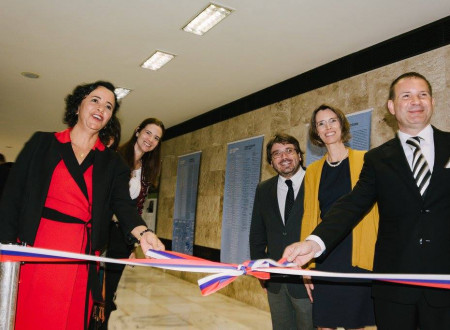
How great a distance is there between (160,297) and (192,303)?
0.59 m

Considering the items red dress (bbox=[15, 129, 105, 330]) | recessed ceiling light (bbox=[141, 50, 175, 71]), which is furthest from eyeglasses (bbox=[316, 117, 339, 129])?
recessed ceiling light (bbox=[141, 50, 175, 71])

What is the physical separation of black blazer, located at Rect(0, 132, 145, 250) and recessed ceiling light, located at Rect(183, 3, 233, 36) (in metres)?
2.34

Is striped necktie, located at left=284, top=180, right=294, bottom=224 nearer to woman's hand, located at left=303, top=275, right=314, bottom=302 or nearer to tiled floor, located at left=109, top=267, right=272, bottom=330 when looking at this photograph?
woman's hand, located at left=303, top=275, right=314, bottom=302

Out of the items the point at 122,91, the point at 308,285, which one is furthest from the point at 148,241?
the point at 122,91

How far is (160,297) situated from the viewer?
577 cm

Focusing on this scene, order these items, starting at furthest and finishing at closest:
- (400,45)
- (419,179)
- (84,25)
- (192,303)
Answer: (192,303) < (84,25) < (400,45) < (419,179)

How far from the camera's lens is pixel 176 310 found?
195 inches

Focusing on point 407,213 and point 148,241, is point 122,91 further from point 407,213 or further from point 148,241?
point 407,213

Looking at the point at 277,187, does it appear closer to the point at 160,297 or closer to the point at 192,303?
the point at 192,303

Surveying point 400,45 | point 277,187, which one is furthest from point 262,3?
point 277,187

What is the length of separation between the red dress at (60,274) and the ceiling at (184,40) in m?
2.54

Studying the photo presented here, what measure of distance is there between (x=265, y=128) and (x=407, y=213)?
14.1ft

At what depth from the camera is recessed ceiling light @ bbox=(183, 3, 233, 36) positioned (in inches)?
148

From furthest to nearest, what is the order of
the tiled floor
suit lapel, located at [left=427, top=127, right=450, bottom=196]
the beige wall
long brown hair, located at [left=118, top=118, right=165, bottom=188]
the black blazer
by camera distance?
the tiled floor → the beige wall → long brown hair, located at [left=118, top=118, right=165, bottom=188] → the black blazer → suit lapel, located at [left=427, top=127, right=450, bottom=196]
